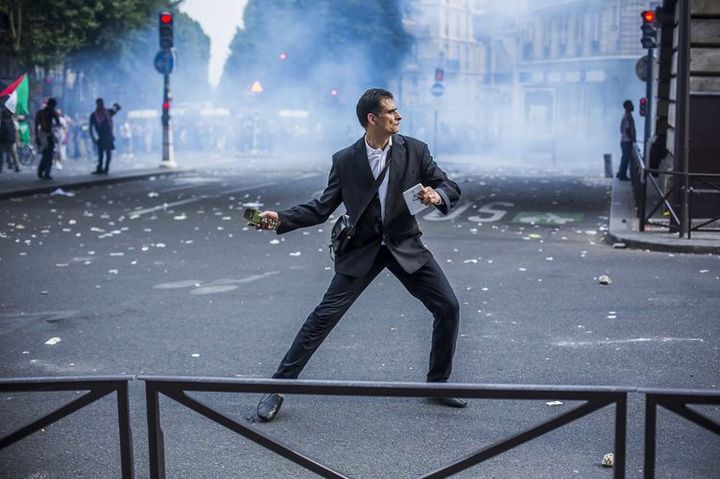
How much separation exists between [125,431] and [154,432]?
0.34 ft

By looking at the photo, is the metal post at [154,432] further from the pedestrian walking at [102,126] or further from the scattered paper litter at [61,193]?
the pedestrian walking at [102,126]

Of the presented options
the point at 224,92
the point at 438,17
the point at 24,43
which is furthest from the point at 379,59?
the point at 224,92

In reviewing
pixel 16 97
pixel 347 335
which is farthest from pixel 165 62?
pixel 347 335

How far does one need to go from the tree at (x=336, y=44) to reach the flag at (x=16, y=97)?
1952 inches

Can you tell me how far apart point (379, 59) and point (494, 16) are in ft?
51.2

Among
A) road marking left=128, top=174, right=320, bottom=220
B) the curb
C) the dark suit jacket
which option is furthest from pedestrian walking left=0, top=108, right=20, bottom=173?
the dark suit jacket

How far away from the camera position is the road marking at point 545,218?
614 inches

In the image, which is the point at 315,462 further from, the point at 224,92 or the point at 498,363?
the point at 224,92

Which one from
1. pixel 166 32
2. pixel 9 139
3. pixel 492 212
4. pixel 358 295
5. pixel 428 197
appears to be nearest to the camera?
pixel 428 197

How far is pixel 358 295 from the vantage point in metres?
5.80

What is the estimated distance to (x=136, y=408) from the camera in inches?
225

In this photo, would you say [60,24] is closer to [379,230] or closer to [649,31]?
[649,31]

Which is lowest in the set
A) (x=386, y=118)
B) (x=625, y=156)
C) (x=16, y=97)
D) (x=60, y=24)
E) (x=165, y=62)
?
(x=625, y=156)

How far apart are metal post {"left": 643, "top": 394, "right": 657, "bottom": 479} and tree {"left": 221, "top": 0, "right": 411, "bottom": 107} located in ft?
183
